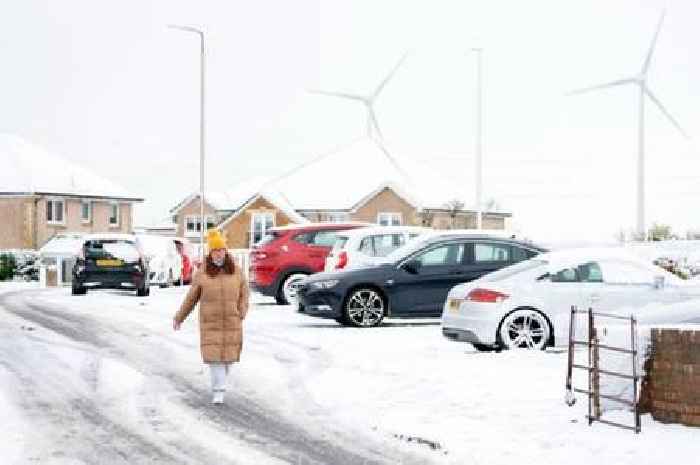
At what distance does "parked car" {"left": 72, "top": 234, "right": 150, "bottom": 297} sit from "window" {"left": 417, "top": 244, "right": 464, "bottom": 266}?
37.3 ft

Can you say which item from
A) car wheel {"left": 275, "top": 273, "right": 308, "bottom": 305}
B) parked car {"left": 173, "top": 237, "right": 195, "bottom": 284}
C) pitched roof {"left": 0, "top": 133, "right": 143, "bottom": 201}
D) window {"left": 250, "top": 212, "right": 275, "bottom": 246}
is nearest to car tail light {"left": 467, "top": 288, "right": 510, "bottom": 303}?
car wheel {"left": 275, "top": 273, "right": 308, "bottom": 305}

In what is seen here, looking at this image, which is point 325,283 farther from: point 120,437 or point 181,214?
point 181,214

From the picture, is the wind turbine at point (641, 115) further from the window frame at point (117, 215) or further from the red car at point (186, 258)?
the window frame at point (117, 215)

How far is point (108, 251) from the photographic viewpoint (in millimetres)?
31328

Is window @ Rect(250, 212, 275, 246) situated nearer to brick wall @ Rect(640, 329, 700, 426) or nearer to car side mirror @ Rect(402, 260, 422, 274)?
car side mirror @ Rect(402, 260, 422, 274)

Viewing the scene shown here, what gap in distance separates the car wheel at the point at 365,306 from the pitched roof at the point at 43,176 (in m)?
50.9

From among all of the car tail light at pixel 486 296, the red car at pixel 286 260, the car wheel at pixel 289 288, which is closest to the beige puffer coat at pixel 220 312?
the car tail light at pixel 486 296

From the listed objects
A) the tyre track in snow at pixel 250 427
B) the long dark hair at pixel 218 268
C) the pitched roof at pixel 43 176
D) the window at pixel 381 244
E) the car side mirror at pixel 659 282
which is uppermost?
the pitched roof at pixel 43 176

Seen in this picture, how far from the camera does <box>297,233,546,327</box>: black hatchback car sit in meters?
21.7

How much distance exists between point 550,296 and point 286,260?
11.1 meters

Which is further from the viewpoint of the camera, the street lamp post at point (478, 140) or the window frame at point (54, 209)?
the window frame at point (54, 209)

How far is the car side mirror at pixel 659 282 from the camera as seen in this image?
17.2 meters

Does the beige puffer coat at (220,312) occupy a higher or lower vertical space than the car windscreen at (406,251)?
lower

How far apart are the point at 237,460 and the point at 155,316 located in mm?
14531
